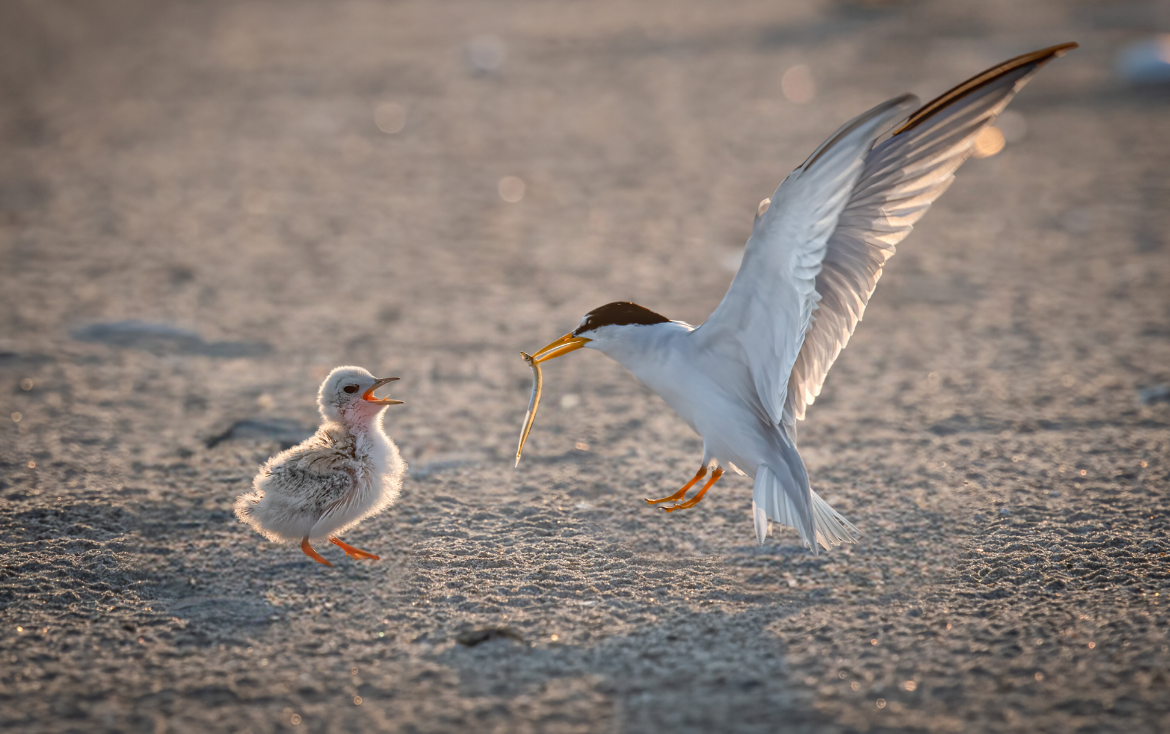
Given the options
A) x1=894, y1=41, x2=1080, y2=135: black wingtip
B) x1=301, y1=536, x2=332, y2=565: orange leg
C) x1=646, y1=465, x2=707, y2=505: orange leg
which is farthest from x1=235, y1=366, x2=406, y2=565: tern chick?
x1=894, y1=41, x2=1080, y2=135: black wingtip

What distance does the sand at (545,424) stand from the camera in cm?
296

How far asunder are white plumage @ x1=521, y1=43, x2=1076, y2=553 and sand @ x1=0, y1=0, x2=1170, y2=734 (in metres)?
0.40

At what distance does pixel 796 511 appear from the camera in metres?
3.43

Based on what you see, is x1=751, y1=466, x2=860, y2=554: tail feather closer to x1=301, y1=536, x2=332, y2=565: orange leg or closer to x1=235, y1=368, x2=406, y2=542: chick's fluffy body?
x1=235, y1=368, x2=406, y2=542: chick's fluffy body

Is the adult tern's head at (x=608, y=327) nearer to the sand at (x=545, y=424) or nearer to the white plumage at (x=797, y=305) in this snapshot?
the white plumage at (x=797, y=305)

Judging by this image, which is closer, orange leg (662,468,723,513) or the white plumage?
the white plumage

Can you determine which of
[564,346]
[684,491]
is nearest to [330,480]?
[564,346]

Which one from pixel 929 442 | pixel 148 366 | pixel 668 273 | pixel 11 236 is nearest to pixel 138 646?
pixel 148 366

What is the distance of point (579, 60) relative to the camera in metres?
12.6

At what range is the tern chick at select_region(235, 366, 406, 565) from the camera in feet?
11.6

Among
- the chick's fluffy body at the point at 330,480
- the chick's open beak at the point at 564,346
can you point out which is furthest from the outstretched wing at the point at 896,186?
the chick's fluffy body at the point at 330,480

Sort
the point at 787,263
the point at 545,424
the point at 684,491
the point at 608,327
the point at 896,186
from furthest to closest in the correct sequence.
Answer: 1. the point at 545,424
2. the point at 684,491
3. the point at 608,327
4. the point at 896,186
5. the point at 787,263

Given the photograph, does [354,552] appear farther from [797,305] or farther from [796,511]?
[797,305]

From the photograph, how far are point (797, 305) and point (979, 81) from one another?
37.1 inches
